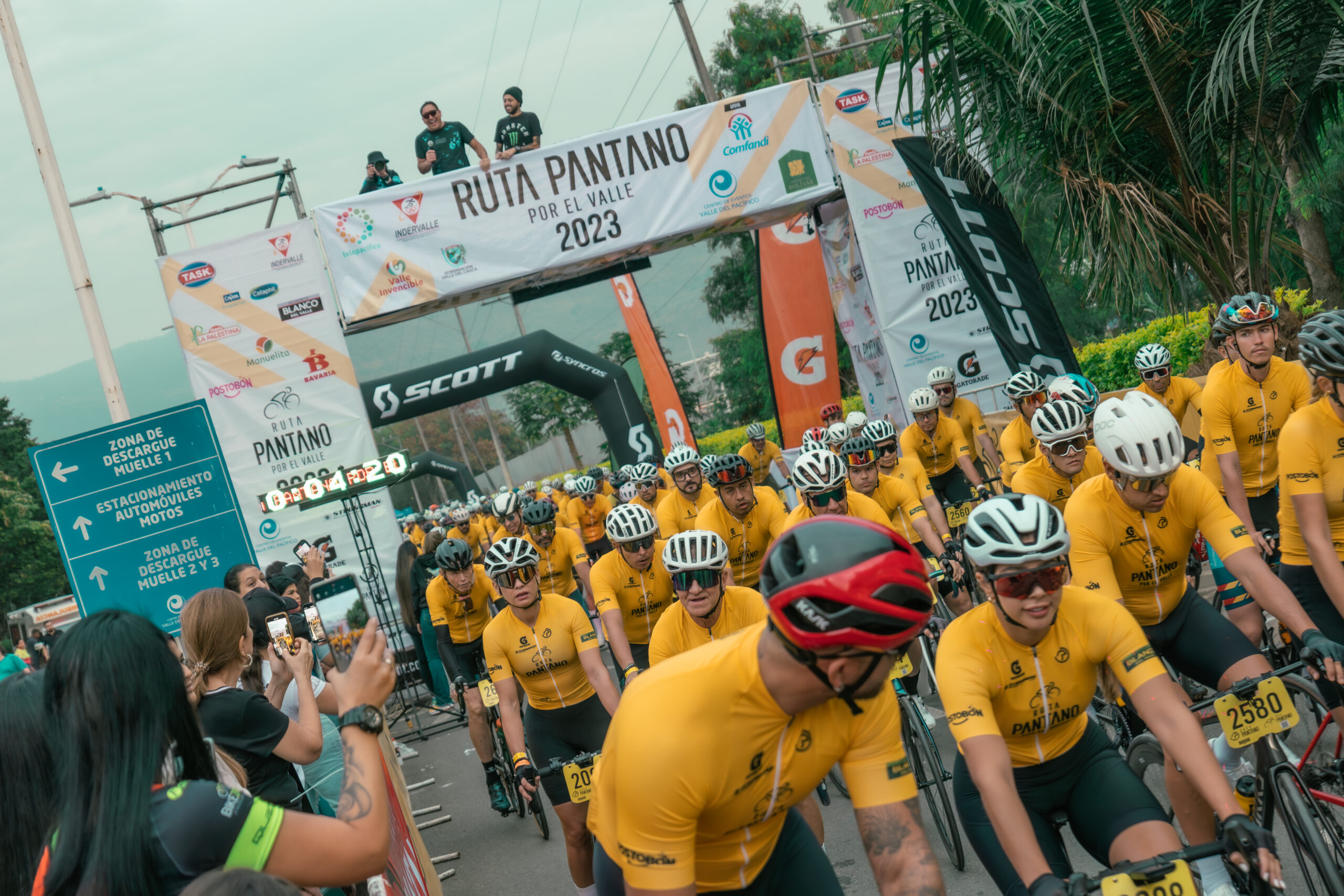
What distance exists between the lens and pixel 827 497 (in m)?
6.89

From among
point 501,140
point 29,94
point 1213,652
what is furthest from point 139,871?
point 501,140

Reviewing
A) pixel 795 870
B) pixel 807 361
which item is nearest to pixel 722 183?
pixel 807 361

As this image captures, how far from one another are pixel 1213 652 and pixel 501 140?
40.0 ft

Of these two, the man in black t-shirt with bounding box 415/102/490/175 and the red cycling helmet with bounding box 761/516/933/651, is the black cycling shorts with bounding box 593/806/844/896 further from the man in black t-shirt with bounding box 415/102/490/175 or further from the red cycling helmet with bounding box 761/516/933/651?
the man in black t-shirt with bounding box 415/102/490/175

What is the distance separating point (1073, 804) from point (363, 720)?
237 centimetres

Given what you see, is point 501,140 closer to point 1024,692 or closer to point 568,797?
point 568,797

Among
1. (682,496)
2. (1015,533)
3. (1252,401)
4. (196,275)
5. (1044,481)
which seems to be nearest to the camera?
(1015,533)

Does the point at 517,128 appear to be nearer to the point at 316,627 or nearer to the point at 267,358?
the point at 267,358

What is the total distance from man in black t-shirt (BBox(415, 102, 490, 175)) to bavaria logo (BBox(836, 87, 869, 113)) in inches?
204

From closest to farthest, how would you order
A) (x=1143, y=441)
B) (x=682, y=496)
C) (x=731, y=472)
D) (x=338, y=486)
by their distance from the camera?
1. (x=1143, y=441)
2. (x=731, y=472)
3. (x=682, y=496)
4. (x=338, y=486)

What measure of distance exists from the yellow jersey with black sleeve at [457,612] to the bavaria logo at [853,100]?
9010 mm

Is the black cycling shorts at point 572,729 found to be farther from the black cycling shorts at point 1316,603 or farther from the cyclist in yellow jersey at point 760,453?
the cyclist in yellow jersey at point 760,453

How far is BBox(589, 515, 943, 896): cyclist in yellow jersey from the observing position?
7.29 feet

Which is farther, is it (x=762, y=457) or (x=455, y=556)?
(x=762, y=457)
